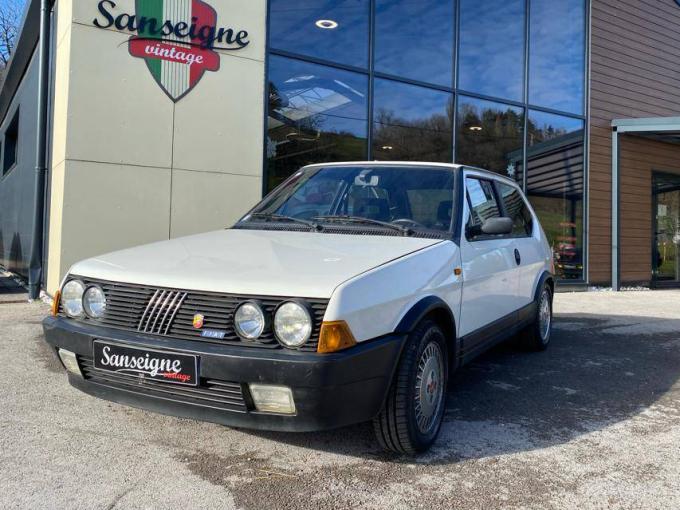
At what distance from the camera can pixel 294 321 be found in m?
2.39

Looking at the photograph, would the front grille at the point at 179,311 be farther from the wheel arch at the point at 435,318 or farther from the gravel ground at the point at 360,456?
the gravel ground at the point at 360,456

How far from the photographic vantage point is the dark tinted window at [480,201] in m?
3.80

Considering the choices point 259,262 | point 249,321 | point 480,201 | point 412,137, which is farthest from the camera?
point 412,137

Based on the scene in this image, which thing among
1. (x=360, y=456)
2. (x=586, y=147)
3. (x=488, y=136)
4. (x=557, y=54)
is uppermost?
(x=557, y=54)

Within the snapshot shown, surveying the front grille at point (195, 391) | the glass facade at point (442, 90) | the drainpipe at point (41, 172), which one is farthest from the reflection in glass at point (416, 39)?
the front grille at point (195, 391)

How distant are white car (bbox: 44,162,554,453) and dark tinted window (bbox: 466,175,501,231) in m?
0.18

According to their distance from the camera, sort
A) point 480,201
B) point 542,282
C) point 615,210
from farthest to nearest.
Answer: point 615,210 < point 542,282 < point 480,201

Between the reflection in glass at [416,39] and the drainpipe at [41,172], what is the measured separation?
4.84 meters

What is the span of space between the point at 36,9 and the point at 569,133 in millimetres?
10037

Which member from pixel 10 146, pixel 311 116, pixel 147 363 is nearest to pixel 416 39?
pixel 311 116

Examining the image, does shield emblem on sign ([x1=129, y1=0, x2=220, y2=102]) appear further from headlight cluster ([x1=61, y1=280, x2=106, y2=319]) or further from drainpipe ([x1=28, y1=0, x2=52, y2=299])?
headlight cluster ([x1=61, y1=280, x2=106, y2=319])

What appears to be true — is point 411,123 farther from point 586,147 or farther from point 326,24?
point 586,147

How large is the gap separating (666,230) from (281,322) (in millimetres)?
13610

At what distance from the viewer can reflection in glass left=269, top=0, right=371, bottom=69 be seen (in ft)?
27.3
